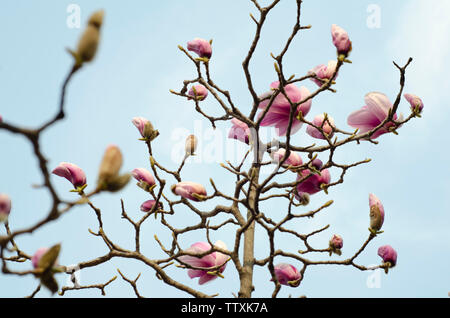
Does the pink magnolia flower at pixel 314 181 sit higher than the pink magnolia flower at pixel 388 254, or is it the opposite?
the pink magnolia flower at pixel 314 181

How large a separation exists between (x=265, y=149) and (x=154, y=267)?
0.87 m

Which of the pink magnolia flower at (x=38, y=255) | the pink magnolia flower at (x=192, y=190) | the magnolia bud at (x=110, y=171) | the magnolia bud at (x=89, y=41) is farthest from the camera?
the pink magnolia flower at (x=192, y=190)

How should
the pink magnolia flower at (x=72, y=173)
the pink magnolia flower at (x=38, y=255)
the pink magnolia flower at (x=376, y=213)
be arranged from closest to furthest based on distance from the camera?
1. the pink magnolia flower at (x=38, y=255)
2. the pink magnolia flower at (x=376, y=213)
3. the pink magnolia flower at (x=72, y=173)

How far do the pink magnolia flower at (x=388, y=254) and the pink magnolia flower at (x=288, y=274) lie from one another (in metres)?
0.45

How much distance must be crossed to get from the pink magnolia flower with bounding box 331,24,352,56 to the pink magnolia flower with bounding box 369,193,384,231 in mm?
712

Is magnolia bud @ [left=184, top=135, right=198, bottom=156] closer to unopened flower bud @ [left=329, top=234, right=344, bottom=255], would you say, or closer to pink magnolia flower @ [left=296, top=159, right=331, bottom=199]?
pink magnolia flower @ [left=296, top=159, right=331, bottom=199]

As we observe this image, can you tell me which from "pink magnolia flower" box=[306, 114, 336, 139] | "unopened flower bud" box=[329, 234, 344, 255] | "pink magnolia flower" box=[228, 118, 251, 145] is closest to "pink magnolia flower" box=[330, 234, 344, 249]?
"unopened flower bud" box=[329, 234, 344, 255]

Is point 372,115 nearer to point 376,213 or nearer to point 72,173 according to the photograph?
point 376,213

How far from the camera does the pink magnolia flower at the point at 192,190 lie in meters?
2.29

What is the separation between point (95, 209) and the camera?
8.26 feet

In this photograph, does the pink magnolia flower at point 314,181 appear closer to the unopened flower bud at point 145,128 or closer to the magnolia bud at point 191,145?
the magnolia bud at point 191,145

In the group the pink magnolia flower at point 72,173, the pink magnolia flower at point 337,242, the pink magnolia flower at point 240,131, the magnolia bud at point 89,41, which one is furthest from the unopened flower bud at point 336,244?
the magnolia bud at point 89,41

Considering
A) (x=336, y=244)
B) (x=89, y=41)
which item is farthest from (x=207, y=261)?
(x=89, y=41)
